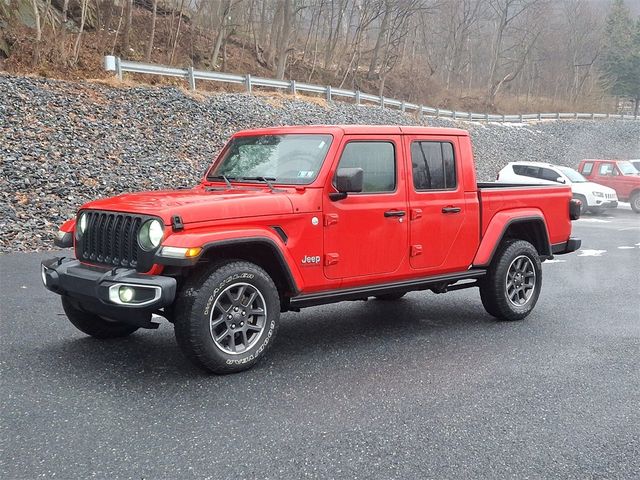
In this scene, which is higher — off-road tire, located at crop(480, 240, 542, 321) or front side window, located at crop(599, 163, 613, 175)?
Answer: front side window, located at crop(599, 163, 613, 175)

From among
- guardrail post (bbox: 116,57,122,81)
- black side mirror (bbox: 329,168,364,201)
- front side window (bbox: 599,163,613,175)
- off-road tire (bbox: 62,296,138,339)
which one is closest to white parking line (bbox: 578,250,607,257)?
black side mirror (bbox: 329,168,364,201)

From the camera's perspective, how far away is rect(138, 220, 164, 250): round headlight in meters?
4.51

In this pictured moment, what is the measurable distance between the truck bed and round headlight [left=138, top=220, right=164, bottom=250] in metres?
3.37

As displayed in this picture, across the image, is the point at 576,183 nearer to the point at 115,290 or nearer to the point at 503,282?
the point at 503,282

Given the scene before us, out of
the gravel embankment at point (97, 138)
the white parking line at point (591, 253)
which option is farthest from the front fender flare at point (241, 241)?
the white parking line at point (591, 253)

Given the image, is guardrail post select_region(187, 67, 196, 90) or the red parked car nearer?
guardrail post select_region(187, 67, 196, 90)

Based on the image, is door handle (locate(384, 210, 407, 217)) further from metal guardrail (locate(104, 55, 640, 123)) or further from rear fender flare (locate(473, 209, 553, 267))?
metal guardrail (locate(104, 55, 640, 123))

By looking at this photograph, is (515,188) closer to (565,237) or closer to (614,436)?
(565,237)

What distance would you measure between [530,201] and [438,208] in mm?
1446

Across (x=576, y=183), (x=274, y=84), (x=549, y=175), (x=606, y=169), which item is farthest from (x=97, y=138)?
(x=606, y=169)

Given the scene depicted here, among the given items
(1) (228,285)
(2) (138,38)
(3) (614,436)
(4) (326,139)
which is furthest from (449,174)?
(2) (138,38)

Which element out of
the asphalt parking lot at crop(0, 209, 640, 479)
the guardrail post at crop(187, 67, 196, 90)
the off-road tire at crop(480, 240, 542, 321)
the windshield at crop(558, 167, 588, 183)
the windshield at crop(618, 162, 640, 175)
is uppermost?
the guardrail post at crop(187, 67, 196, 90)

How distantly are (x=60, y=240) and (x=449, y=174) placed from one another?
362 cm

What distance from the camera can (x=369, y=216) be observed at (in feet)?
18.0
